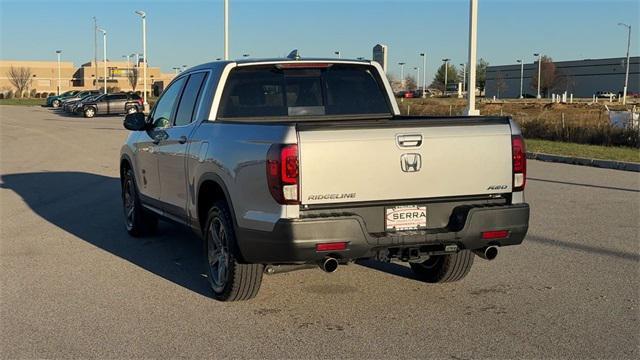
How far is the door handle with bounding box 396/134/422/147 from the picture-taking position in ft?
16.2

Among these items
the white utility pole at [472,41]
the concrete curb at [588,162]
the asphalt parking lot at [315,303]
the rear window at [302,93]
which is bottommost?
the asphalt parking lot at [315,303]

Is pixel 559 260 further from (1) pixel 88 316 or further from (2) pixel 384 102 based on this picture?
(1) pixel 88 316

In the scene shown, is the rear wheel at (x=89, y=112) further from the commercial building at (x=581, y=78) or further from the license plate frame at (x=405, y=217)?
the commercial building at (x=581, y=78)

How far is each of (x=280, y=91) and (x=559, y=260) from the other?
3.33m

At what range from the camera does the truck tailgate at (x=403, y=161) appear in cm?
477

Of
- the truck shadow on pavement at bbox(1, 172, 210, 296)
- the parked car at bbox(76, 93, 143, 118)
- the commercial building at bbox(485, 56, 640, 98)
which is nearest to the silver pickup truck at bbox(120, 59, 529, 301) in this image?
the truck shadow on pavement at bbox(1, 172, 210, 296)

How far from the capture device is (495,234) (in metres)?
5.25

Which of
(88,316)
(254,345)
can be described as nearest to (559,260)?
(254,345)

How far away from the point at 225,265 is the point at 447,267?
1.96m

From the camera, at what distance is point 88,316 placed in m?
5.37

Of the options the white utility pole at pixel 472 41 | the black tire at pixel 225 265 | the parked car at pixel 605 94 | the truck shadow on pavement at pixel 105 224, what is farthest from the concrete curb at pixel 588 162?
the parked car at pixel 605 94

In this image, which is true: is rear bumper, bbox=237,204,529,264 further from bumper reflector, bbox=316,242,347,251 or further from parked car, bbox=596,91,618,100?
parked car, bbox=596,91,618,100

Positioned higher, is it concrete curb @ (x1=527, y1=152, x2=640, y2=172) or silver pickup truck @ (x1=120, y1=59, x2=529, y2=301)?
silver pickup truck @ (x1=120, y1=59, x2=529, y2=301)

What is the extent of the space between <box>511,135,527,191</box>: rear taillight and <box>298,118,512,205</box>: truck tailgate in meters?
0.06
